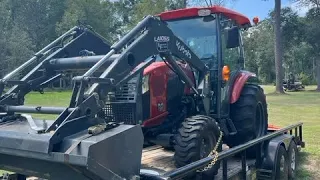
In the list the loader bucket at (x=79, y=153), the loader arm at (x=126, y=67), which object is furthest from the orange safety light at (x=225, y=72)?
the loader bucket at (x=79, y=153)

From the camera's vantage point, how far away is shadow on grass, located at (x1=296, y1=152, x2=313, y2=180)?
22.0ft

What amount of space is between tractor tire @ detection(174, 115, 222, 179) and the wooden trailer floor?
33cm

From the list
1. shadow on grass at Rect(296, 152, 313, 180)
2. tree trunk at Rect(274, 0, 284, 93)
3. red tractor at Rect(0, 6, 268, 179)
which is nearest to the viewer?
red tractor at Rect(0, 6, 268, 179)

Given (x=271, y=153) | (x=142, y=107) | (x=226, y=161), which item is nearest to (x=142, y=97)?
(x=142, y=107)

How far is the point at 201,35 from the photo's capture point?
589 centimetres

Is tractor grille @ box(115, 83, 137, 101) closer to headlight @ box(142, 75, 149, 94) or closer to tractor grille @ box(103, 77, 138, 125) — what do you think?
tractor grille @ box(103, 77, 138, 125)

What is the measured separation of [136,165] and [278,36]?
28641 millimetres

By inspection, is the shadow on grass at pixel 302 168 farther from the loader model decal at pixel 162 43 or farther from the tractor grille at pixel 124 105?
the loader model decal at pixel 162 43

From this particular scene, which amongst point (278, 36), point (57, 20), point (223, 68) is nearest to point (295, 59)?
point (278, 36)

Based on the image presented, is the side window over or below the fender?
over

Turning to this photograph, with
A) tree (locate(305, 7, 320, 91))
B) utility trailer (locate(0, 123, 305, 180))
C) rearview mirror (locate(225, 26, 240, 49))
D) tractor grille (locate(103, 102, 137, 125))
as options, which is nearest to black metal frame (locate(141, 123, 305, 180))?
utility trailer (locate(0, 123, 305, 180))

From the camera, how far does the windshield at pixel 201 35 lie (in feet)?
19.1

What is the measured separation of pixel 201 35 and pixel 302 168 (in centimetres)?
330

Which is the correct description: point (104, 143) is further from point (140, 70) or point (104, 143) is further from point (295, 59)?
point (295, 59)
